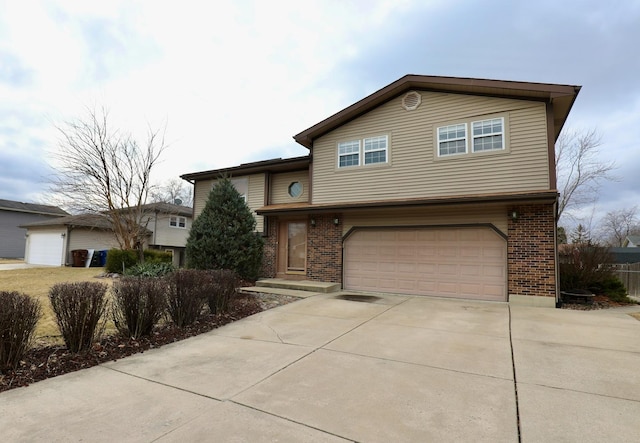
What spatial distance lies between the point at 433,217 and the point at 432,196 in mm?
644

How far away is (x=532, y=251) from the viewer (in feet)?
28.5

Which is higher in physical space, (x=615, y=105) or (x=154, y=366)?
(x=615, y=105)

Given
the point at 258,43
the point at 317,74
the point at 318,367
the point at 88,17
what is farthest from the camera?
the point at 317,74

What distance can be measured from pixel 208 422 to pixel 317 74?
13.5 metres

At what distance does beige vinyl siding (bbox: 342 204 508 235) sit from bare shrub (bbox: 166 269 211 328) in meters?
6.07

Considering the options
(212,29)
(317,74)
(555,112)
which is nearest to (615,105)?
(555,112)

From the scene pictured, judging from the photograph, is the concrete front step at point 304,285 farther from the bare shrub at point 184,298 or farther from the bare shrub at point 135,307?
the bare shrub at point 135,307

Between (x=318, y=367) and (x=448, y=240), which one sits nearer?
(x=318, y=367)

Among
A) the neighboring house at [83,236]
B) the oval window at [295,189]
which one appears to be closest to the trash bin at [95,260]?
the neighboring house at [83,236]

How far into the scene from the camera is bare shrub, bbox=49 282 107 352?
4.55 m

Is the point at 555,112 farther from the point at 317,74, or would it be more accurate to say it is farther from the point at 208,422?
the point at 208,422

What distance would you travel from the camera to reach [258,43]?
426 inches

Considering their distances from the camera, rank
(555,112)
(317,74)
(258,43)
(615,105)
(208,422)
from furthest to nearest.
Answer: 1. (615,105)
2. (317,74)
3. (258,43)
4. (555,112)
5. (208,422)

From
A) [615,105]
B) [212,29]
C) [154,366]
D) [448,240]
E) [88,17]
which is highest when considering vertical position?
[615,105]
